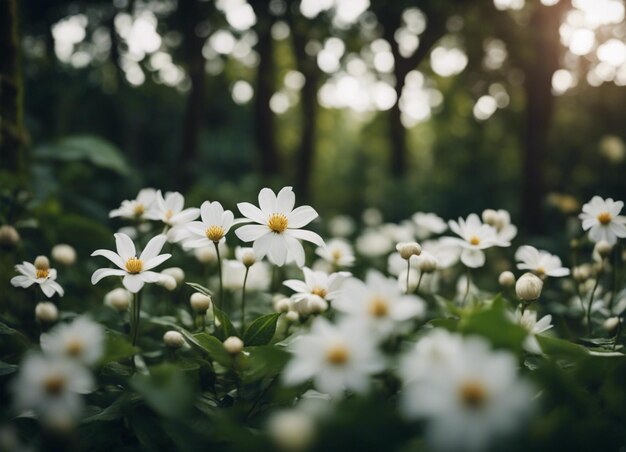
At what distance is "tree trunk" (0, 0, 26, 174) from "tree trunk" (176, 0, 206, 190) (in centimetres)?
163

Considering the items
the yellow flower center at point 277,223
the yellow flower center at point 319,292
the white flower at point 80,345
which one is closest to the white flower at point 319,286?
the yellow flower center at point 319,292

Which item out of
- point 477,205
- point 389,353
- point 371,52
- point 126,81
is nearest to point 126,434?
point 389,353

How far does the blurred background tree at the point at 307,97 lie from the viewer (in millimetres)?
3457

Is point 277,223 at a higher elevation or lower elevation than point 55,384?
higher

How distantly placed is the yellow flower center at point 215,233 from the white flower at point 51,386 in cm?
48

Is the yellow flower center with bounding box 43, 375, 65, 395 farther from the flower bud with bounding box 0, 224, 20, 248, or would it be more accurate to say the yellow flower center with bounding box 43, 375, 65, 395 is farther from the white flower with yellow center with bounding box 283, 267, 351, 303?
the flower bud with bounding box 0, 224, 20, 248

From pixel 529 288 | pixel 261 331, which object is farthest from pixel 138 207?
pixel 529 288

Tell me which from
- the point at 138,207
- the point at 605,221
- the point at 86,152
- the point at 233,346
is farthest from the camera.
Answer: the point at 86,152

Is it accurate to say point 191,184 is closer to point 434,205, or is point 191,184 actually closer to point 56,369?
point 434,205

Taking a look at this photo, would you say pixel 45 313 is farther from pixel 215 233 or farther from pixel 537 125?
pixel 537 125

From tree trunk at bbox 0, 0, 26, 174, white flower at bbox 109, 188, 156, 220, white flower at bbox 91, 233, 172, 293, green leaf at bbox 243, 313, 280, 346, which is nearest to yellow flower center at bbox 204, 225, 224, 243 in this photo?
white flower at bbox 91, 233, 172, 293

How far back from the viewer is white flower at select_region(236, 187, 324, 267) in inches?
46.8

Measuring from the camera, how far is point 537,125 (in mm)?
3773

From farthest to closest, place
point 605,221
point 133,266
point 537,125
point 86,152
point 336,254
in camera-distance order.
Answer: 1. point 537,125
2. point 86,152
3. point 336,254
4. point 605,221
5. point 133,266
